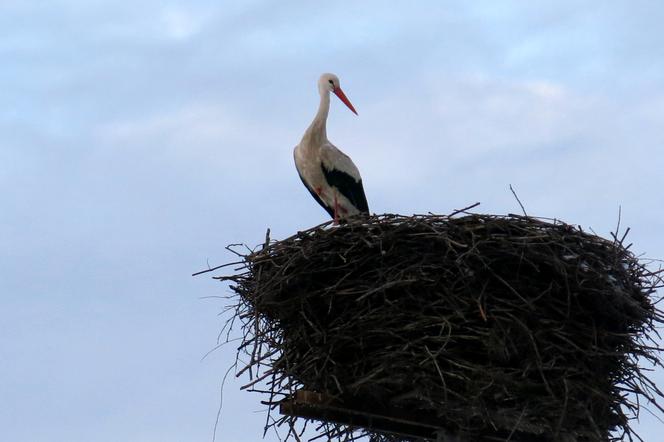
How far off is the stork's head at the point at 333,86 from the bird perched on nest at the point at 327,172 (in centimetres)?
31

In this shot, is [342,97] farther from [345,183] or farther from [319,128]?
[345,183]

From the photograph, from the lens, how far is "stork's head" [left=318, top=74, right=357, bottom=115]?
9484mm

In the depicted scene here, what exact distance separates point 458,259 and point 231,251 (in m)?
1.50

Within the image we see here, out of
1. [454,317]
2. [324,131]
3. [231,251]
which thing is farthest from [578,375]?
[324,131]

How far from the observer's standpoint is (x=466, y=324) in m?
5.50

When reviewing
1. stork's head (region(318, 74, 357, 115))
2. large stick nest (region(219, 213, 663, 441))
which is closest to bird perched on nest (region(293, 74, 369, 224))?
stork's head (region(318, 74, 357, 115))

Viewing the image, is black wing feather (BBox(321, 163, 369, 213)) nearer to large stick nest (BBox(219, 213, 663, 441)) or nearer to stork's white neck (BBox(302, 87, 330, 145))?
stork's white neck (BBox(302, 87, 330, 145))

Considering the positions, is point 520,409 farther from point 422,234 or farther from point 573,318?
point 422,234

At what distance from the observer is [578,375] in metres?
5.48

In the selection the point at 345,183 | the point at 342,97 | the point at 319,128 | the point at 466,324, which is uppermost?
the point at 342,97

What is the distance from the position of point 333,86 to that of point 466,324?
4.40 meters

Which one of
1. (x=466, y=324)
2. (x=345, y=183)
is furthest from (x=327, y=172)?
(x=466, y=324)

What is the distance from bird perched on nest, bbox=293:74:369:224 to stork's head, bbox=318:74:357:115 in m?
0.31

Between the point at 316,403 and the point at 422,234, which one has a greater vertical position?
the point at 422,234
